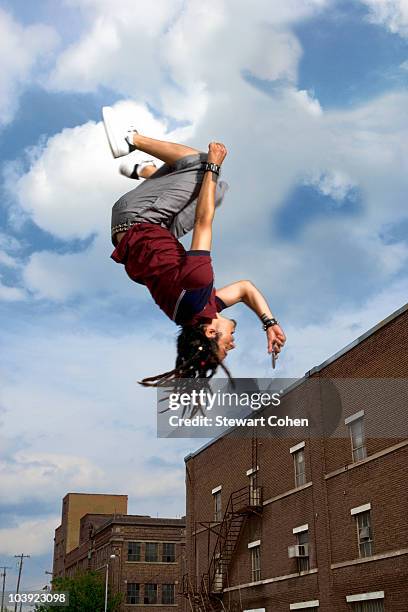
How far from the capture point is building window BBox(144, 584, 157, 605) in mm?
→ 56500

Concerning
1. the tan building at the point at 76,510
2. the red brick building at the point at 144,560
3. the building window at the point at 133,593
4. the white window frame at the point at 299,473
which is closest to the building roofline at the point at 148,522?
the red brick building at the point at 144,560

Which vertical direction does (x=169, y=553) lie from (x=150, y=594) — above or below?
above

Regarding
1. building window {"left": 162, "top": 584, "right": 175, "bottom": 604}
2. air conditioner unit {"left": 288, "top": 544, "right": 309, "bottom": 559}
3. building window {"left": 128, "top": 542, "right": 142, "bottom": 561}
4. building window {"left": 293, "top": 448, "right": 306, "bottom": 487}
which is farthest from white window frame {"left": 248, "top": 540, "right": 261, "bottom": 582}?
building window {"left": 128, "top": 542, "right": 142, "bottom": 561}

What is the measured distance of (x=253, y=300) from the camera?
549cm

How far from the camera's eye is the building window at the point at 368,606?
2309 cm

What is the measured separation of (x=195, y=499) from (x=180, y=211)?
118 ft

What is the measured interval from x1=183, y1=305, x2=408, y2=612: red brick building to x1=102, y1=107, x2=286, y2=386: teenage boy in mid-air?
736 inches

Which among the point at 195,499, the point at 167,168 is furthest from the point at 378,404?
the point at 167,168

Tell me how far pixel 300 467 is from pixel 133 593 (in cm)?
3182

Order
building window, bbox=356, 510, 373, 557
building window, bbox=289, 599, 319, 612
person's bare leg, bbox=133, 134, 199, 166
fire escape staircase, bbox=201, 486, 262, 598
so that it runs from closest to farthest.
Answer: person's bare leg, bbox=133, 134, 199, 166
building window, bbox=356, 510, 373, 557
building window, bbox=289, 599, 319, 612
fire escape staircase, bbox=201, 486, 262, 598

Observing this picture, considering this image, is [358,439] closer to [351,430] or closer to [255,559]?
[351,430]

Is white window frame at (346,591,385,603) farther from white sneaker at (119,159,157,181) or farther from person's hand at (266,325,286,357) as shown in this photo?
white sneaker at (119,159,157,181)

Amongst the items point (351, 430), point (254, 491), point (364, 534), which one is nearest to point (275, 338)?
point (364, 534)

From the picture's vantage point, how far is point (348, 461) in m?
25.8
